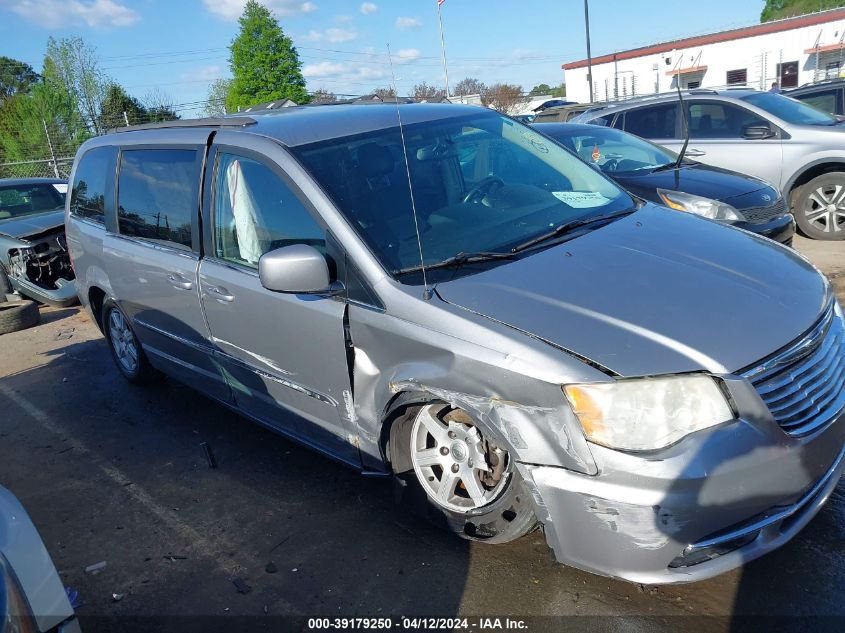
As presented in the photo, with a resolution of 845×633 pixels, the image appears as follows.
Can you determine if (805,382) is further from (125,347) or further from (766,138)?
(766,138)

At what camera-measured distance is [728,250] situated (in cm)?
324

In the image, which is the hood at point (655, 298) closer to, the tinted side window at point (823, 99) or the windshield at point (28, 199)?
the tinted side window at point (823, 99)

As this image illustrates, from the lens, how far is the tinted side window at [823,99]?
10.5 m

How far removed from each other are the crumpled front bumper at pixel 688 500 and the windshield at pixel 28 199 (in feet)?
31.6

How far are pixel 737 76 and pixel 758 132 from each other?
33.3 meters

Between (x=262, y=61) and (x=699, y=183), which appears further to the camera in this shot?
(x=262, y=61)

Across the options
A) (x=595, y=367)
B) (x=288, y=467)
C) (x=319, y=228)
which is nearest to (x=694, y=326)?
(x=595, y=367)

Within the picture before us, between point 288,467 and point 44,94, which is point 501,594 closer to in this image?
point 288,467

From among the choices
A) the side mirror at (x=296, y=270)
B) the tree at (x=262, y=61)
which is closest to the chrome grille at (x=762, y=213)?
the side mirror at (x=296, y=270)

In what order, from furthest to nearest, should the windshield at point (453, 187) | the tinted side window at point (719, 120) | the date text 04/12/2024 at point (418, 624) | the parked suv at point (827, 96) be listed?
1. the parked suv at point (827, 96)
2. the tinted side window at point (719, 120)
3. the windshield at point (453, 187)
4. the date text 04/12/2024 at point (418, 624)

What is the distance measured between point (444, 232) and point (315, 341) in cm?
77

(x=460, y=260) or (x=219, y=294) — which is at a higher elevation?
(x=460, y=260)

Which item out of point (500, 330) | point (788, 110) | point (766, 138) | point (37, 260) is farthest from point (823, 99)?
point (37, 260)

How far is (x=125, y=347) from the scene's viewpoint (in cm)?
564
